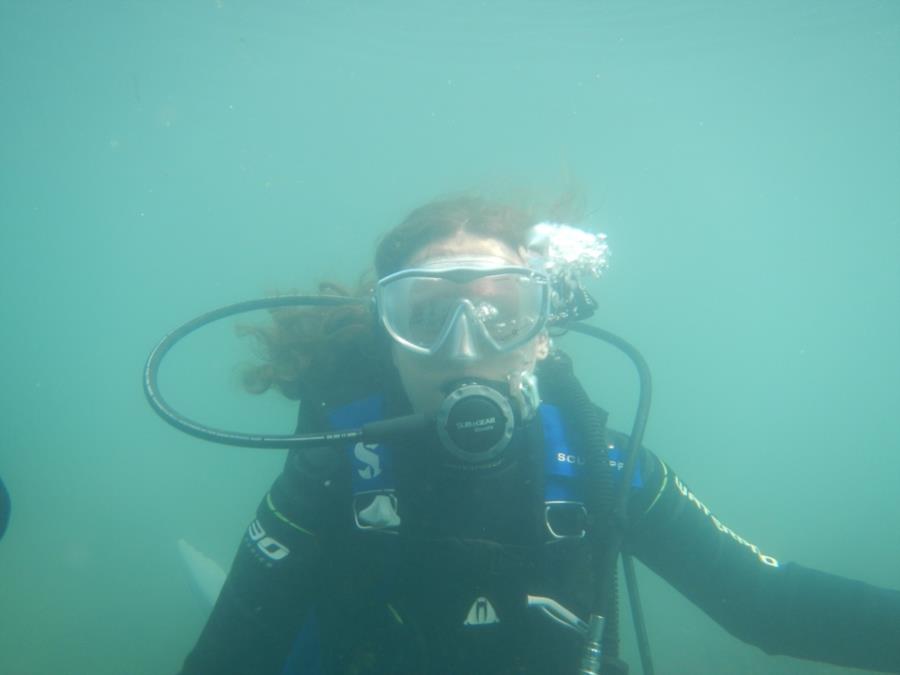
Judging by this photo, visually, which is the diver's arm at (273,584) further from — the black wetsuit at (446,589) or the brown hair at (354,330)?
the brown hair at (354,330)

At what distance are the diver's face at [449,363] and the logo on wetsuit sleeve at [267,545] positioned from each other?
2.87 ft

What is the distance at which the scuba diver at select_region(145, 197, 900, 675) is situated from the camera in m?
2.05

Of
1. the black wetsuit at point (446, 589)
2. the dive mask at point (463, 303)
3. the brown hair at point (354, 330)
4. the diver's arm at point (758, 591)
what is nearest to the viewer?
the black wetsuit at point (446, 589)

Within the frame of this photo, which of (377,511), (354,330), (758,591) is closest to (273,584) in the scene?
(377,511)

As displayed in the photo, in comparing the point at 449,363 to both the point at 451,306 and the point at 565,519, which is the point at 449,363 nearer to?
the point at 451,306

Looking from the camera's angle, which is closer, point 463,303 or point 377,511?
point 377,511

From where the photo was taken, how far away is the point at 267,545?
7.48 feet

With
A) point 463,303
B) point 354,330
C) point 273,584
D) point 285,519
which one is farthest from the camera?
point 354,330

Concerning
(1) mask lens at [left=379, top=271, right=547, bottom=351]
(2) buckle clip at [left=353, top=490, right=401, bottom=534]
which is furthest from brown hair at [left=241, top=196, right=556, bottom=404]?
(2) buckle clip at [left=353, top=490, right=401, bottom=534]

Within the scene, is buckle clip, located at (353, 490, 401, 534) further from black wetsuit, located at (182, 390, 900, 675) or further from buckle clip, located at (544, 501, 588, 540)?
buckle clip, located at (544, 501, 588, 540)

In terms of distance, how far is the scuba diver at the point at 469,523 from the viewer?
2051 mm

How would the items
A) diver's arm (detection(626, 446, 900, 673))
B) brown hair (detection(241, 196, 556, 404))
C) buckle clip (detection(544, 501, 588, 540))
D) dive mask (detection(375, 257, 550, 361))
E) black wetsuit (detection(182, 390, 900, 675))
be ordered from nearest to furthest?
black wetsuit (detection(182, 390, 900, 675)) < buckle clip (detection(544, 501, 588, 540)) < diver's arm (detection(626, 446, 900, 673)) < dive mask (detection(375, 257, 550, 361)) < brown hair (detection(241, 196, 556, 404))

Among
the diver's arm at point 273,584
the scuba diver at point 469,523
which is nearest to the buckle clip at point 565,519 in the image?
the scuba diver at point 469,523

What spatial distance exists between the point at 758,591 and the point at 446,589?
1.73m
